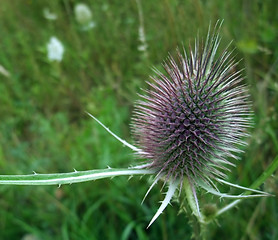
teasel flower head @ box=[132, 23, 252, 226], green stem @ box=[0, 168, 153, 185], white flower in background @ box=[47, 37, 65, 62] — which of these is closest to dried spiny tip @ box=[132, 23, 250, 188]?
teasel flower head @ box=[132, 23, 252, 226]

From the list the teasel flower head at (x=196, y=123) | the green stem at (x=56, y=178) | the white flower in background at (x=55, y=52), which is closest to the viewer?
the green stem at (x=56, y=178)

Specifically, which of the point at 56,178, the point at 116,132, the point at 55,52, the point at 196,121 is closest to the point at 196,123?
the point at 196,121

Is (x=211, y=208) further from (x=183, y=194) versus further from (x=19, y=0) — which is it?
(x=19, y=0)

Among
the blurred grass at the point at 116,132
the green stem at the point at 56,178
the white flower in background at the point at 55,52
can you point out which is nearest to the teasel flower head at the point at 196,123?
the green stem at the point at 56,178

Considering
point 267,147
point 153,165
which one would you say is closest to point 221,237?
point 267,147

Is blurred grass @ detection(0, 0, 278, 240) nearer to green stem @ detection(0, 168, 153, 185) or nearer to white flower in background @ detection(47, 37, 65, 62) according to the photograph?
white flower in background @ detection(47, 37, 65, 62)

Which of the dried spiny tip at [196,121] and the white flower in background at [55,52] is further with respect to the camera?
the white flower in background at [55,52]

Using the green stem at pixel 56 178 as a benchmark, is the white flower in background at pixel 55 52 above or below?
above

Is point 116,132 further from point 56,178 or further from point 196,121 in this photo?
point 56,178

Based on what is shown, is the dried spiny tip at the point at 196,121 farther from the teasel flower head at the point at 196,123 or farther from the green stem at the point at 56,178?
the green stem at the point at 56,178
